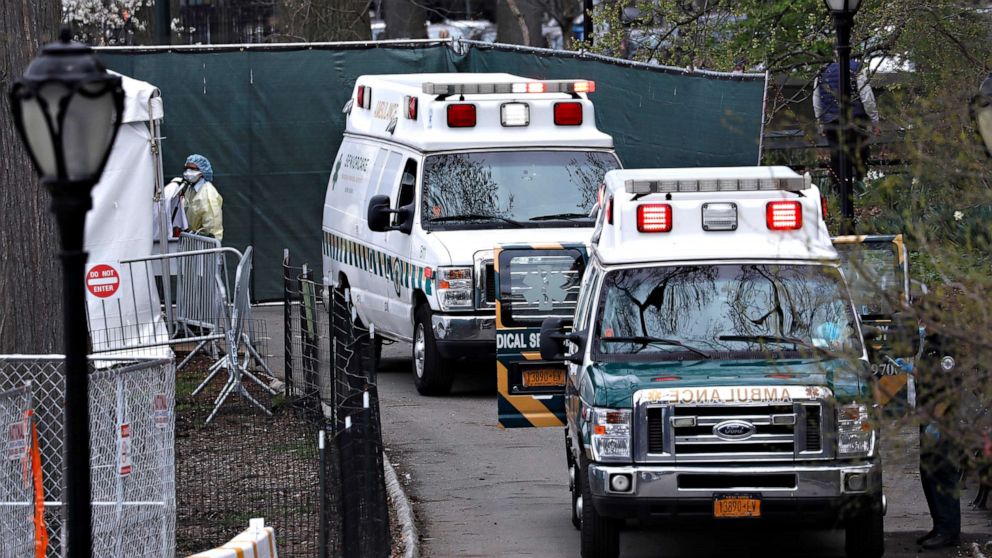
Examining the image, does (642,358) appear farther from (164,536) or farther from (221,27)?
(221,27)

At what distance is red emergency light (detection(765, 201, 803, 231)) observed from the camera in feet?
30.0

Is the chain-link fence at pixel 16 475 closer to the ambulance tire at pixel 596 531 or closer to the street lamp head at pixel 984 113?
the ambulance tire at pixel 596 531

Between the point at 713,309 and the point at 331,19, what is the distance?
18515 mm

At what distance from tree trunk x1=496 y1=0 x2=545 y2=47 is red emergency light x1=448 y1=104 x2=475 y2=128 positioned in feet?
51.0

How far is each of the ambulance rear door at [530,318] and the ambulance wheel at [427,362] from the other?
2595 millimetres

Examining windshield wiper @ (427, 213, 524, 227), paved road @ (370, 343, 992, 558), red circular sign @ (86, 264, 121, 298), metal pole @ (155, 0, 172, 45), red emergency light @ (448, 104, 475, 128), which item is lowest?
paved road @ (370, 343, 992, 558)

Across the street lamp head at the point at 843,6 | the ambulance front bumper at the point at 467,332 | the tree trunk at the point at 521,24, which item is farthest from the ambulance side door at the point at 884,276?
the tree trunk at the point at 521,24

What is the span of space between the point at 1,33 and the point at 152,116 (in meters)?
4.94

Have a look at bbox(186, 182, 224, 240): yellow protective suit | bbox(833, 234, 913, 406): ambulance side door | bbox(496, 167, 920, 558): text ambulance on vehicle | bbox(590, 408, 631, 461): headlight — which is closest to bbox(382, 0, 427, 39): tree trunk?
bbox(186, 182, 224, 240): yellow protective suit

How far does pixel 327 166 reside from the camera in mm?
20172

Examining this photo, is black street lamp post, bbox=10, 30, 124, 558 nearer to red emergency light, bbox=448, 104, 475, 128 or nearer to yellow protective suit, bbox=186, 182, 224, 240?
red emergency light, bbox=448, 104, 475, 128

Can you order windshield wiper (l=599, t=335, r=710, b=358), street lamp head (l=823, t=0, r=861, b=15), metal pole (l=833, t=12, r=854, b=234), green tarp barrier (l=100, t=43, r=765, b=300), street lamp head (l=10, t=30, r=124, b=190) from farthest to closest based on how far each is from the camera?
green tarp barrier (l=100, t=43, r=765, b=300) → street lamp head (l=823, t=0, r=861, b=15) → metal pole (l=833, t=12, r=854, b=234) → windshield wiper (l=599, t=335, r=710, b=358) → street lamp head (l=10, t=30, r=124, b=190)

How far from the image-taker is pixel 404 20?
101 feet

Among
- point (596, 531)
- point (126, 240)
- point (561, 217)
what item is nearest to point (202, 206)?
point (126, 240)
